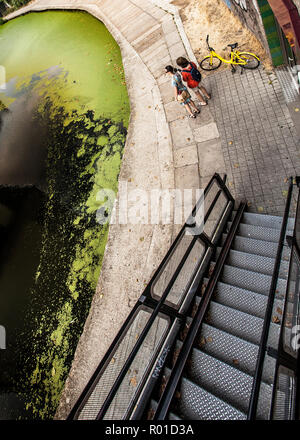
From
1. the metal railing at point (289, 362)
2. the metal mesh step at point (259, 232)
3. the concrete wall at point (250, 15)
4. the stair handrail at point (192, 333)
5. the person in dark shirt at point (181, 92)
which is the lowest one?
the metal mesh step at point (259, 232)

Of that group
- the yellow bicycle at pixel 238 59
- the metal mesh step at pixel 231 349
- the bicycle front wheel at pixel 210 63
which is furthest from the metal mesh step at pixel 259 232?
the bicycle front wheel at pixel 210 63

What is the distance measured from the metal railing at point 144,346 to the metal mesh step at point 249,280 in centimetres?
38

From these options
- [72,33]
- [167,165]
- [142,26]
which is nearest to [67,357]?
[167,165]

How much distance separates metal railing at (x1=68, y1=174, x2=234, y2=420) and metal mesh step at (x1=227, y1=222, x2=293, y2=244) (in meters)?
0.78

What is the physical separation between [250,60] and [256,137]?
2417 mm

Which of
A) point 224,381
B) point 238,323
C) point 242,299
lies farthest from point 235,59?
point 224,381

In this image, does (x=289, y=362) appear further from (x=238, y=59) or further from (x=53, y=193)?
(x=53, y=193)

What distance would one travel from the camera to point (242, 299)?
3.47 m

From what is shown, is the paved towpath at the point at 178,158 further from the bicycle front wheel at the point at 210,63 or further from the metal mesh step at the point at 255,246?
the metal mesh step at the point at 255,246

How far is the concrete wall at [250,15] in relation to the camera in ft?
18.4

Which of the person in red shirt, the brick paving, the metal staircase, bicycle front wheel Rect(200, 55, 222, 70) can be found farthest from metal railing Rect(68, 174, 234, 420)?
bicycle front wheel Rect(200, 55, 222, 70)

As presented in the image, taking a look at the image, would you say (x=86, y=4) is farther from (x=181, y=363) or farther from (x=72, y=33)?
(x=181, y=363)

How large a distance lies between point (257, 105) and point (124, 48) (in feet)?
20.8

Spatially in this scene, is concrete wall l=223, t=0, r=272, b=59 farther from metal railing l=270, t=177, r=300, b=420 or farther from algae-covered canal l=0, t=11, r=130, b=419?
metal railing l=270, t=177, r=300, b=420
